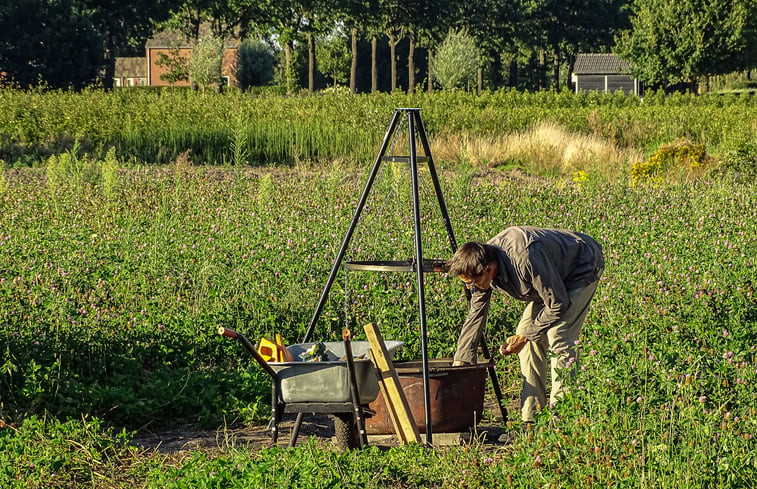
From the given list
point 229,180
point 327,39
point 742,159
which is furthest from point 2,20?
point 742,159

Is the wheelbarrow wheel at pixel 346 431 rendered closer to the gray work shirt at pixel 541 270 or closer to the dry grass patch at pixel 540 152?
the gray work shirt at pixel 541 270

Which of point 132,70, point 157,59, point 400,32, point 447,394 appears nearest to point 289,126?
point 447,394

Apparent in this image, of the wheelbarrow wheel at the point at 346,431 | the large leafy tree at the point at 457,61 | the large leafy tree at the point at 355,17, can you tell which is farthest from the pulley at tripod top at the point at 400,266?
the large leafy tree at the point at 355,17

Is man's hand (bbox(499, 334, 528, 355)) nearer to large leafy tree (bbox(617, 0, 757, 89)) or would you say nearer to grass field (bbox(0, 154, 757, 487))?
grass field (bbox(0, 154, 757, 487))

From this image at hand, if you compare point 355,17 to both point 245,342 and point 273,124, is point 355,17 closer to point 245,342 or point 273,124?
point 273,124

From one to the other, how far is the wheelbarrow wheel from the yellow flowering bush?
1149 centimetres

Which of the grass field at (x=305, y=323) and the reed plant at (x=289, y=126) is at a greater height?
the reed plant at (x=289, y=126)

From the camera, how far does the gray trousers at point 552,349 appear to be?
5621 mm

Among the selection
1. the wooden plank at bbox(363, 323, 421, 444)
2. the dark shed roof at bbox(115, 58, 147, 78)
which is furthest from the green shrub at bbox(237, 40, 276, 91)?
the wooden plank at bbox(363, 323, 421, 444)

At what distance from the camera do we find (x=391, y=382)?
5172mm

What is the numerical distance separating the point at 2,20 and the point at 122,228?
39.5 m

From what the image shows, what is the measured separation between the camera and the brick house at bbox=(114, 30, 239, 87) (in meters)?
73.0

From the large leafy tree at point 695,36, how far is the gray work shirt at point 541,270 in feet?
146

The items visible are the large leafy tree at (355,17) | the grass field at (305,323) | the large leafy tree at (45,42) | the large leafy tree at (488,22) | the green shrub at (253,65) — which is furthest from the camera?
the large leafy tree at (488,22)
